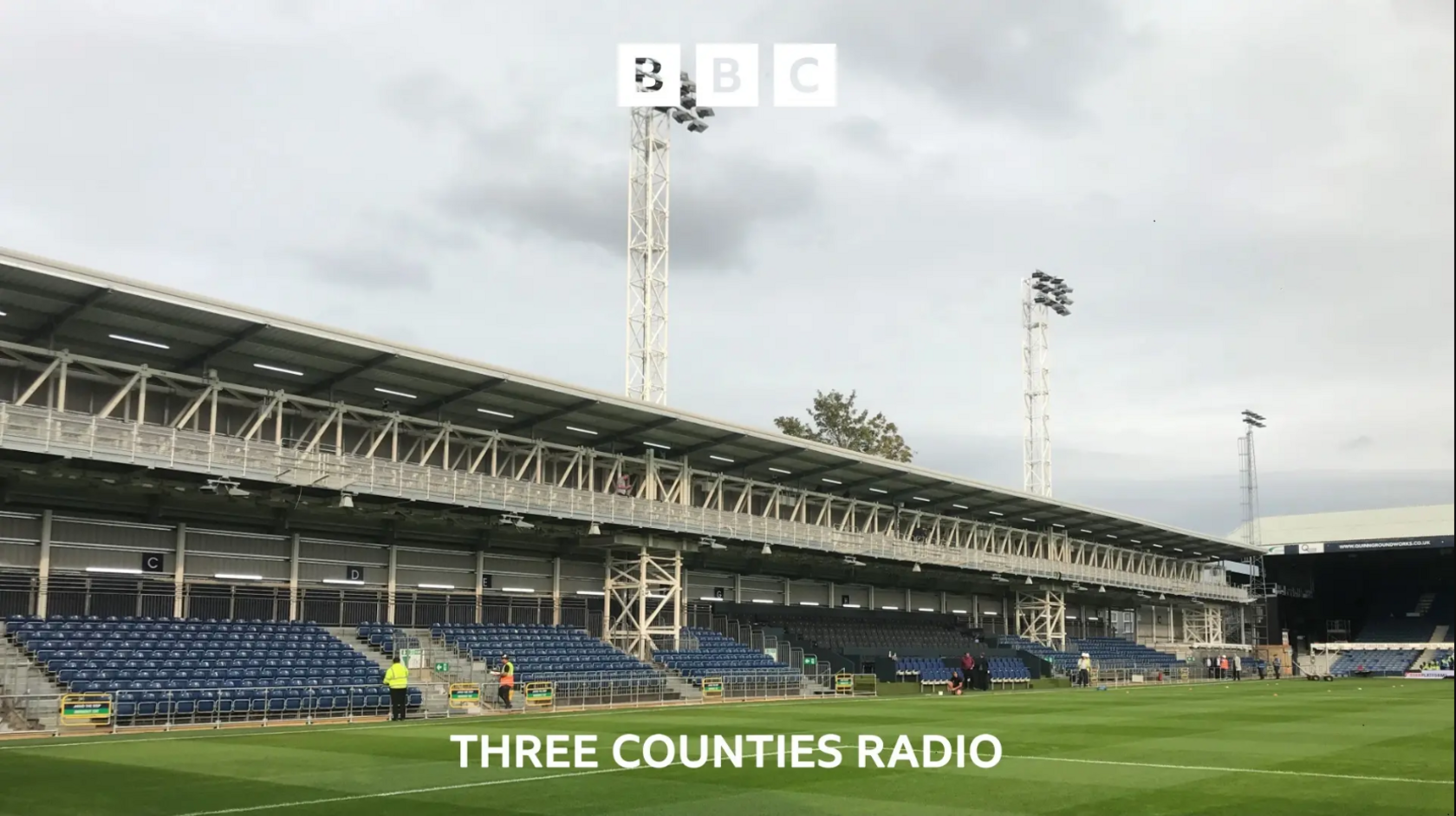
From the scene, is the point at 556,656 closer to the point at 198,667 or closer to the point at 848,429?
the point at 198,667

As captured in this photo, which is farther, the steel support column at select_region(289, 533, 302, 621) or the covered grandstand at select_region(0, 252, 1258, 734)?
the steel support column at select_region(289, 533, 302, 621)

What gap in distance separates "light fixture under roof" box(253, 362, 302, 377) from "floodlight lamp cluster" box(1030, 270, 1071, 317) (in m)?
55.0

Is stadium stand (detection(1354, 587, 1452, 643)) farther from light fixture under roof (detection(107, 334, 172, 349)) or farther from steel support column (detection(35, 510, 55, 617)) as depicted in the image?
steel support column (detection(35, 510, 55, 617))

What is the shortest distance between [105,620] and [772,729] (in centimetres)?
1982

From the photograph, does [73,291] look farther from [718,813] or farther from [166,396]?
[718,813]

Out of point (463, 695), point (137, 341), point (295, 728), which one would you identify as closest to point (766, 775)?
point (295, 728)

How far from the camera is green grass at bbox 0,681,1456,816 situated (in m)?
14.3

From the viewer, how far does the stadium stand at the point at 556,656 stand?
39125 mm

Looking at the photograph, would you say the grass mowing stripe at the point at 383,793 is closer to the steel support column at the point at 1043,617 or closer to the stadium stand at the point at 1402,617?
the steel support column at the point at 1043,617

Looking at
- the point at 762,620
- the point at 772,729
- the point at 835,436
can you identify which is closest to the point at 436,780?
the point at 772,729

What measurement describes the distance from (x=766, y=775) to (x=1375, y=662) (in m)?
85.6

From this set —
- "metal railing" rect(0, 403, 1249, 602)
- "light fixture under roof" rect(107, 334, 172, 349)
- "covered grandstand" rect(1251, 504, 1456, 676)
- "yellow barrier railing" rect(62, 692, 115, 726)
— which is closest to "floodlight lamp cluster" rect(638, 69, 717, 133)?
"metal railing" rect(0, 403, 1249, 602)

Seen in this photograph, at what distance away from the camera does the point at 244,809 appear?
45.7ft

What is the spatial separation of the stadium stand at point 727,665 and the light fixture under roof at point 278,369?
A: 17.0 metres
